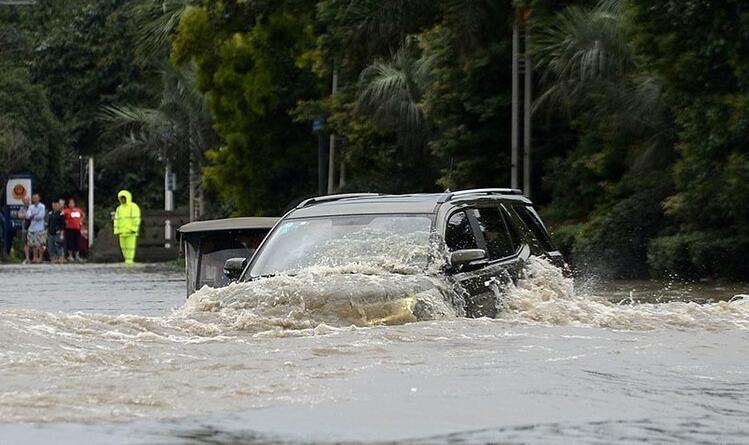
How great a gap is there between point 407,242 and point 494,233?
114cm

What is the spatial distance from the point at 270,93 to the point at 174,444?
42491mm

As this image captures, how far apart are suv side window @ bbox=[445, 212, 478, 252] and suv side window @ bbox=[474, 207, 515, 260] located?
20 cm

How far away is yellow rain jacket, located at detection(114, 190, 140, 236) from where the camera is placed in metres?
46.5

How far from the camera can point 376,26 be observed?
114 ft

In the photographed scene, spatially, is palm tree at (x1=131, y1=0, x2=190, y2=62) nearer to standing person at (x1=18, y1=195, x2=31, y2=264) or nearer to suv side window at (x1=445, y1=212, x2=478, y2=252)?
standing person at (x1=18, y1=195, x2=31, y2=264)

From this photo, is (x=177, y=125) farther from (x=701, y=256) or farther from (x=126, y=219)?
(x=701, y=256)

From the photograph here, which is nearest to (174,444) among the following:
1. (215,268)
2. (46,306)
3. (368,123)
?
(215,268)

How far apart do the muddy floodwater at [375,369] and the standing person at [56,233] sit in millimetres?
34261

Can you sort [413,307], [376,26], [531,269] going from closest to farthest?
[413,307] < [531,269] < [376,26]

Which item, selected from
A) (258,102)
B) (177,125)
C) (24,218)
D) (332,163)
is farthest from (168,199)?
(332,163)

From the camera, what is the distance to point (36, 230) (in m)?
49.5

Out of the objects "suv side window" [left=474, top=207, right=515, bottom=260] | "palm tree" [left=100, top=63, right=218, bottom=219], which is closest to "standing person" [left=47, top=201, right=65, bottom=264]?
"palm tree" [left=100, top=63, right=218, bottom=219]

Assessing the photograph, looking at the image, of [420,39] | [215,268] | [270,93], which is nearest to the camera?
[215,268]

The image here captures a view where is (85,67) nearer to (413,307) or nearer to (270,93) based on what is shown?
(270,93)
